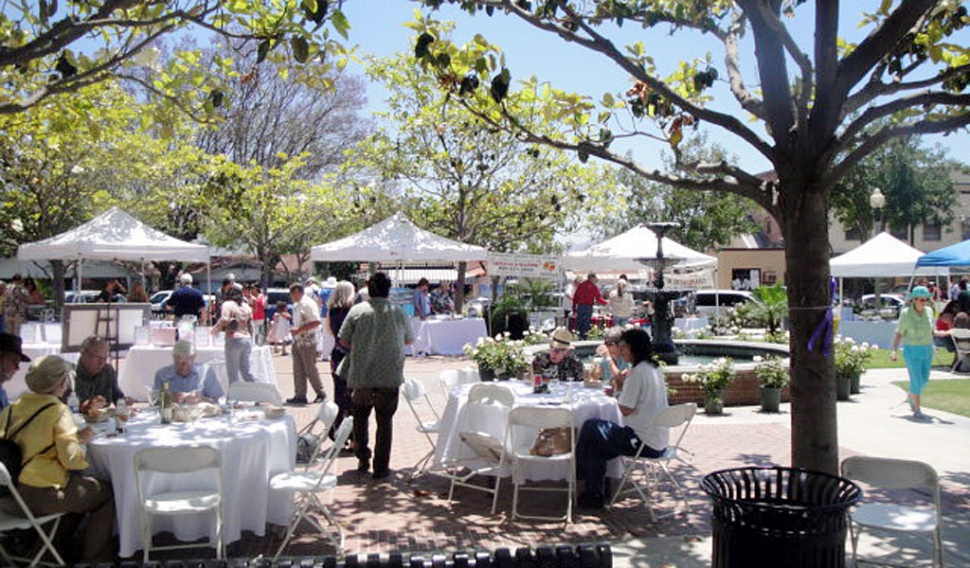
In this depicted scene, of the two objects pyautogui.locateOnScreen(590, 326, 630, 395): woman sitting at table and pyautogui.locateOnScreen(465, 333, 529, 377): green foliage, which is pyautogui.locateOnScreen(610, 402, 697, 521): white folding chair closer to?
pyautogui.locateOnScreen(590, 326, 630, 395): woman sitting at table

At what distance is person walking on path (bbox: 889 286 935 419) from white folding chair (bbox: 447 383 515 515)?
5.57 metres

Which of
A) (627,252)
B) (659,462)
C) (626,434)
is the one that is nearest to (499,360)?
(659,462)

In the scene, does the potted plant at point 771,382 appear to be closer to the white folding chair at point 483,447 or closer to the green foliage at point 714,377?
the green foliage at point 714,377

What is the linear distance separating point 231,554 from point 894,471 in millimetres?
3979

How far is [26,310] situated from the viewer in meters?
15.8

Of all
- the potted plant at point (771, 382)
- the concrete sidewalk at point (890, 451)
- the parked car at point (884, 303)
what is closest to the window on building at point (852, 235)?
the parked car at point (884, 303)

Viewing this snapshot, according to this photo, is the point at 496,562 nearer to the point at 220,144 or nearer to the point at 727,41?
the point at 727,41

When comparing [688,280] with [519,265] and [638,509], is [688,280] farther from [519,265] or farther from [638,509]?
[638,509]

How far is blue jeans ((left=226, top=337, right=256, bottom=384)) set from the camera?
10047mm

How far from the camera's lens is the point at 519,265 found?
17.6 m

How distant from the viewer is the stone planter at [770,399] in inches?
394

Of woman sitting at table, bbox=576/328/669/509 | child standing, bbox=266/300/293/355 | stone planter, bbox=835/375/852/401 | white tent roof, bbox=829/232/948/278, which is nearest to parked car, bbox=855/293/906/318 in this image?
white tent roof, bbox=829/232/948/278

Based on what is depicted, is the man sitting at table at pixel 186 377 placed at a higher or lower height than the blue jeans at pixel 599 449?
higher

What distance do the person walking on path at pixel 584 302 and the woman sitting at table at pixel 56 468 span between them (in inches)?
522
